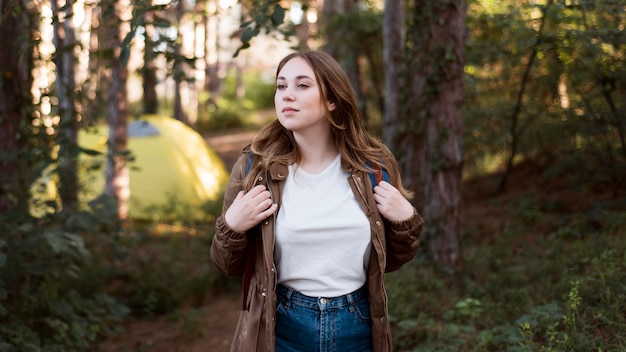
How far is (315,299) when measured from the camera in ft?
8.05

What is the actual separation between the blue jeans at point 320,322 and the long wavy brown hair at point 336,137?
45cm

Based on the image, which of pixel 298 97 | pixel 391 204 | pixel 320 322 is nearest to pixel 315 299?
pixel 320 322

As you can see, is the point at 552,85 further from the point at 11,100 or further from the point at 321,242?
the point at 321,242

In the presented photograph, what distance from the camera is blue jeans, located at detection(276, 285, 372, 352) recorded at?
2.45 meters

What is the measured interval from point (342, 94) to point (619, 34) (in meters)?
4.30

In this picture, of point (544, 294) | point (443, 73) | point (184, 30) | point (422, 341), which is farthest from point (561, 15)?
point (184, 30)

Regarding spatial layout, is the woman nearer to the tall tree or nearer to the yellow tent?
the tall tree

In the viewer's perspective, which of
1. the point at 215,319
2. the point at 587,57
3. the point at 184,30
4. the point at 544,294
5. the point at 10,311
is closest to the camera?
the point at 10,311

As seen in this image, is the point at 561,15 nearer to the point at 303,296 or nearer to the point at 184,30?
the point at 303,296

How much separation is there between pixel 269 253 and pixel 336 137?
55cm

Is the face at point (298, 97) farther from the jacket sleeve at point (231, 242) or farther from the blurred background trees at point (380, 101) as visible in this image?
the blurred background trees at point (380, 101)

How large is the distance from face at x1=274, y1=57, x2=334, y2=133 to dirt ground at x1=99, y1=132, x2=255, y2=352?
346cm

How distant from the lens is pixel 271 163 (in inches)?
101

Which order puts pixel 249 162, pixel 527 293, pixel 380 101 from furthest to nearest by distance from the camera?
pixel 380 101
pixel 527 293
pixel 249 162
